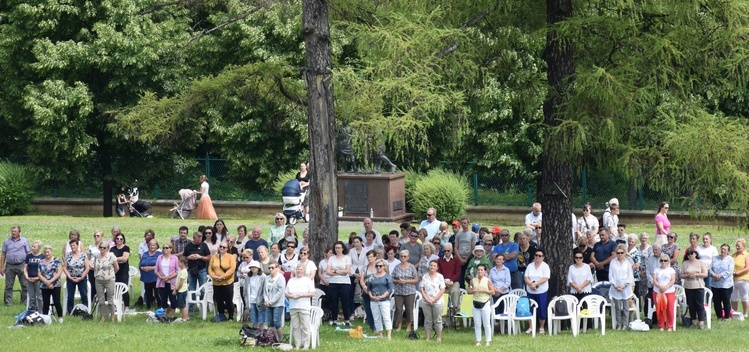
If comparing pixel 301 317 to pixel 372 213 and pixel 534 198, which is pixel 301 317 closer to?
pixel 372 213

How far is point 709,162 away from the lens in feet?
57.0

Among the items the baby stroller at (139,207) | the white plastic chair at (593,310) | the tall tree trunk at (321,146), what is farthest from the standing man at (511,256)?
the baby stroller at (139,207)

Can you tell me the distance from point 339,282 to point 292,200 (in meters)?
11.5

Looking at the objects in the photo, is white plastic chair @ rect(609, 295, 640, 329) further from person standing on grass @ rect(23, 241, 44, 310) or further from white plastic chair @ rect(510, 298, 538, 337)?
person standing on grass @ rect(23, 241, 44, 310)

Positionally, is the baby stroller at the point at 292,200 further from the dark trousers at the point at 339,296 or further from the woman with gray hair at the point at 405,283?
the woman with gray hair at the point at 405,283

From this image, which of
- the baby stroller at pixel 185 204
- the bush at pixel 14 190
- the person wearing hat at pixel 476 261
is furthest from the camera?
the bush at pixel 14 190

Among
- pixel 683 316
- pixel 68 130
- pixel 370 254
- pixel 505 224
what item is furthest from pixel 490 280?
pixel 68 130

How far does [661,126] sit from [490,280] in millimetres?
3662

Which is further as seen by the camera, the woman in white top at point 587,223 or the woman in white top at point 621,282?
the woman in white top at point 587,223

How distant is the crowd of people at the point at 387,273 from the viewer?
17.9 m

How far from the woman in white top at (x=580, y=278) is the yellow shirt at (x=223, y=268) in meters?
5.41

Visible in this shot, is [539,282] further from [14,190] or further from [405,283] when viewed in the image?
[14,190]

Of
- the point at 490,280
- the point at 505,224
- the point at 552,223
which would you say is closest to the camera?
the point at 490,280

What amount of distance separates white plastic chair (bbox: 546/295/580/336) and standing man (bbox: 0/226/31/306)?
30.6ft
